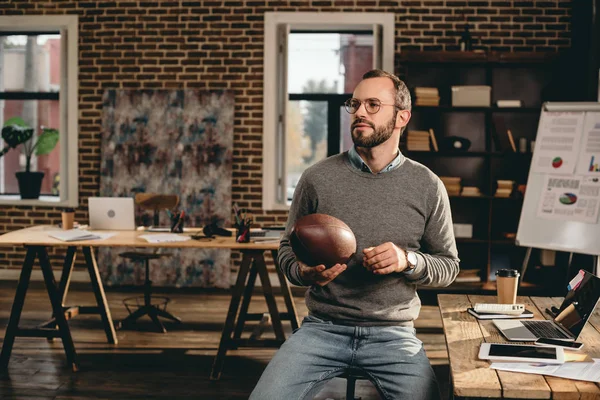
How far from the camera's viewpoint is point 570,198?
4.05m

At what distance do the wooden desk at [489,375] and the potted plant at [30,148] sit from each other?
4.88 metres

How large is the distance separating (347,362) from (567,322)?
696 millimetres

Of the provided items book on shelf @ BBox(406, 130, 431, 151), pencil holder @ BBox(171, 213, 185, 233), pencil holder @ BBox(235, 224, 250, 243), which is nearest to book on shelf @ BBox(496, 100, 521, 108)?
book on shelf @ BBox(406, 130, 431, 151)

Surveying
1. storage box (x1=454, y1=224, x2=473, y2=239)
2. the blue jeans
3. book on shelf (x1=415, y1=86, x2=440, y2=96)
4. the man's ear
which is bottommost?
the blue jeans

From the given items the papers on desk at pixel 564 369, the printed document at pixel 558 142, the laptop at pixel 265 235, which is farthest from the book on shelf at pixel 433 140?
the papers on desk at pixel 564 369

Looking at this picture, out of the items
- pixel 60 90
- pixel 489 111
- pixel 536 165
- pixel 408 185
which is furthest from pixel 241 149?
pixel 408 185

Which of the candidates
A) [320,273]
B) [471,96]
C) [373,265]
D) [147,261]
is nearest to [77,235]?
[147,261]

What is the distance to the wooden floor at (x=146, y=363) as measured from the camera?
3.25 metres

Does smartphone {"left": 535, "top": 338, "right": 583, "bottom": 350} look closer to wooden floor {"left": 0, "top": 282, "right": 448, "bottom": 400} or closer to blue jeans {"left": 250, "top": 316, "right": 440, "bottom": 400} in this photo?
blue jeans {"left": 250, "top": 316, "right": 440, "bottom": 400}

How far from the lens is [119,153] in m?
5.87

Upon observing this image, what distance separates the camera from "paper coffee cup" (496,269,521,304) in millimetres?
2299

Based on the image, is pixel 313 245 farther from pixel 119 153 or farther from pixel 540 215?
pixel 119 153

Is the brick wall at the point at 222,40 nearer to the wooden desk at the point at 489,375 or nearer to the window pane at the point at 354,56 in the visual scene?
the window pane at the point at 354,56

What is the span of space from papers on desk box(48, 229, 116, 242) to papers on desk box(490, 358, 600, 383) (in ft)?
9.25
